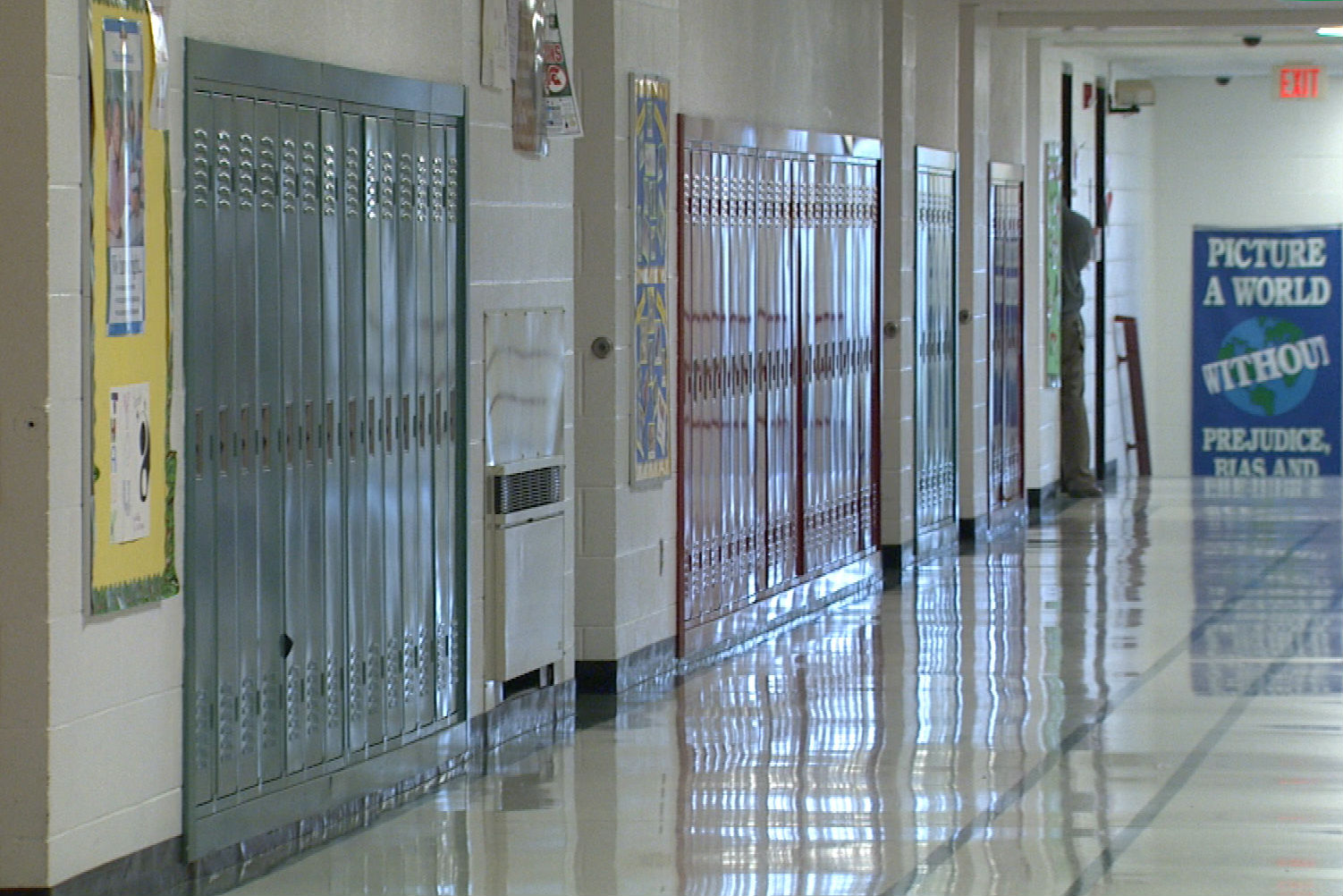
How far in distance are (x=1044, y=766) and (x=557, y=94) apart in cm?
230

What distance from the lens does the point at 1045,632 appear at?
30.7 feet

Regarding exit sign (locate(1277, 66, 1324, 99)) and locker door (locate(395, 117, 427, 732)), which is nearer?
locker door (locate(395, 117, 427, 732))

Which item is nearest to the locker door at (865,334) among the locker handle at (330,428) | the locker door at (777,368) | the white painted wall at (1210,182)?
the locker door at (777,368)

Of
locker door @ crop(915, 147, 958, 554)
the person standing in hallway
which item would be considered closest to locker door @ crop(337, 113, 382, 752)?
locker door @ crop(915, 147, 958, 554)

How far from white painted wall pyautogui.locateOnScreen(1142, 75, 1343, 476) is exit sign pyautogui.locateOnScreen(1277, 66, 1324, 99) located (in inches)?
18.6

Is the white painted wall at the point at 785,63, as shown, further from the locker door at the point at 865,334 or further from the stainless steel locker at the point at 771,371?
the locker door at the point at 865,334

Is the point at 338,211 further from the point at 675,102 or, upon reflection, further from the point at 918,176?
the point at 918,176

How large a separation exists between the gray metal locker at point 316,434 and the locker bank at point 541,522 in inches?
0.5

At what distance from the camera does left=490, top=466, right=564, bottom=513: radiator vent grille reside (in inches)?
263

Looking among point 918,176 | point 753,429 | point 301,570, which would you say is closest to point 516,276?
point 301,570

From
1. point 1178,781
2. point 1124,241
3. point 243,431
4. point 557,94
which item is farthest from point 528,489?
point 1124,241

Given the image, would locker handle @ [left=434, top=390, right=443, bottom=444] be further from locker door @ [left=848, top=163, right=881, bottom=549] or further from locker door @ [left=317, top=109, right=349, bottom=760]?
locker door @ [left=848, top=163, right=881, bottom=549]

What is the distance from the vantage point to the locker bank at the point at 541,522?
4.54 meters

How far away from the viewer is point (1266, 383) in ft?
64.1
